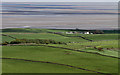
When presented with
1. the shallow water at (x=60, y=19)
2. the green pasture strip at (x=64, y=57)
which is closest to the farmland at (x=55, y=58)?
the green pasture strip at (x=64, y=57)

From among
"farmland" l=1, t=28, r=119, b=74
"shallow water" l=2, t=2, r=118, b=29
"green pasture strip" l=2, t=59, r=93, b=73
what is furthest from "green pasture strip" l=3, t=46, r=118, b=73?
"shallow water" l=2, t=2, r=118, b=29

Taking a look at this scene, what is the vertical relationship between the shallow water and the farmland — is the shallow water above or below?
above

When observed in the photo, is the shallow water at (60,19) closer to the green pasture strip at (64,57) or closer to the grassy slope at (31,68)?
the green pasture strip at (64,57)

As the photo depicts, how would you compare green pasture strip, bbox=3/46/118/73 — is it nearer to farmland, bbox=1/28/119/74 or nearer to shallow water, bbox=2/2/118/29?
farmland, bbox=1/28/119/74

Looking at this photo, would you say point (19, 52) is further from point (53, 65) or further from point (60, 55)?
point (53, 65)

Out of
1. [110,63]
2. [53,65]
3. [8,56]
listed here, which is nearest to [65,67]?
[53,65]

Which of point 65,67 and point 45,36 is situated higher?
point 45,36

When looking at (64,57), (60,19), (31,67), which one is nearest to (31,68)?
(31,67)

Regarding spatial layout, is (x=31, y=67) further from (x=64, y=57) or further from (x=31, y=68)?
(x=64, y=57)
